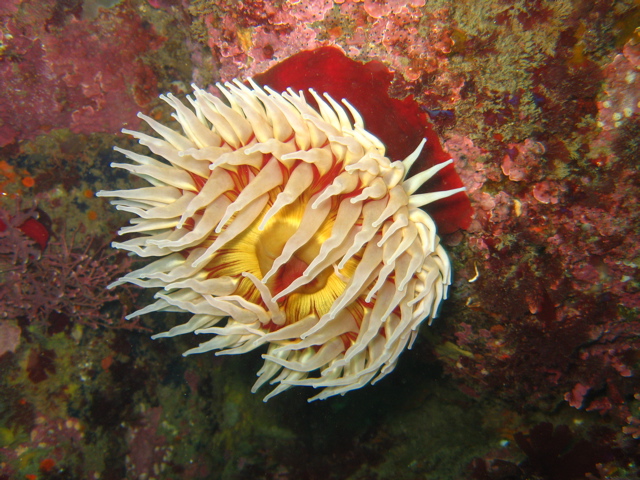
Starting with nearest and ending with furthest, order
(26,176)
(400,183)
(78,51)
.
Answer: (400,183), (78,51), (26,176)

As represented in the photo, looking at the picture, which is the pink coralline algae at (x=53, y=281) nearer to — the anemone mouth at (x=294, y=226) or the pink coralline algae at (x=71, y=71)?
the pink coralline algae at (x=71, y=71)

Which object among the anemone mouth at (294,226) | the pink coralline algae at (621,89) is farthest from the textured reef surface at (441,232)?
the anemone mouth at (294,226)

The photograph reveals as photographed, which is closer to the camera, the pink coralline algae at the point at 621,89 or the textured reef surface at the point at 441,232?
the pink coralline algae at the point at 621,89

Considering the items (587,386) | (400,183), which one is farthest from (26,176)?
(587,386)

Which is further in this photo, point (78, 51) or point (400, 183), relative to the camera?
point (78, 51)

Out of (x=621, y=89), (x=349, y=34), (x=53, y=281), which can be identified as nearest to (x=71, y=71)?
(x=53, y=281)

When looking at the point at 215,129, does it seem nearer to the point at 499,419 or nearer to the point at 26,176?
the point at 26,176

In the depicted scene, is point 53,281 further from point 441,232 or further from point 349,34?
point 441,232
